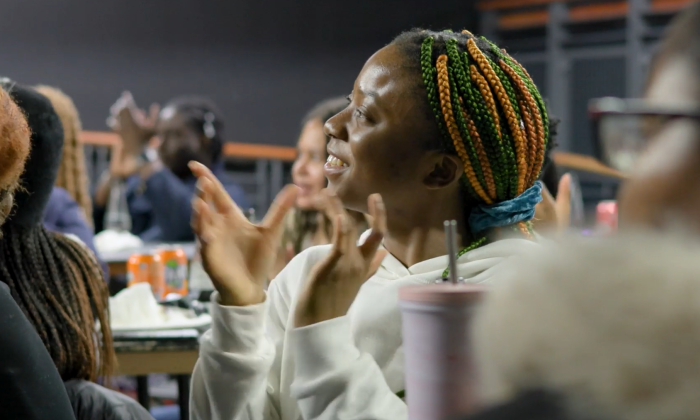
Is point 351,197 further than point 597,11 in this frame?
No

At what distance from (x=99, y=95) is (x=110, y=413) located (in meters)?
7.36

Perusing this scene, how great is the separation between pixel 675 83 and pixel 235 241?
26.5 inches

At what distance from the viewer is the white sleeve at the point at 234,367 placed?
1063mm

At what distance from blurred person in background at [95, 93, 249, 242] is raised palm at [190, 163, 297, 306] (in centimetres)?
318

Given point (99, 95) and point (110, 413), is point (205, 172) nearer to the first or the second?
point (110, 413)

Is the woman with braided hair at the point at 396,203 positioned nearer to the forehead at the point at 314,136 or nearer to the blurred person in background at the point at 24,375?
the blurred person in background at the point at 24,375

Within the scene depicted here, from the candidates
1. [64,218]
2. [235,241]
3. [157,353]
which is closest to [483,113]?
[235,241]

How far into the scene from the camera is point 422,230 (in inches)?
47.7

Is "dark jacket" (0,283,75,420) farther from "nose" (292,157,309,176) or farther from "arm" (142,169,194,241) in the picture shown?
"arm" (142,169,194,241)

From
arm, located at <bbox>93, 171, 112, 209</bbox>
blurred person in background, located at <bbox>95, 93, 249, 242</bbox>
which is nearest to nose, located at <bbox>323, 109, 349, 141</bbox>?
blurred person in background, located at <bbox>95, 93, 249, 242</bbox>

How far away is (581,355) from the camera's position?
447 millimetres

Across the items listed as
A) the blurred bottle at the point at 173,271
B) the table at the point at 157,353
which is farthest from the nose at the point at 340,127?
the blurred bottle at the point at 173,271

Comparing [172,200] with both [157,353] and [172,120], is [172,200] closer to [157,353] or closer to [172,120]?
[172,120]

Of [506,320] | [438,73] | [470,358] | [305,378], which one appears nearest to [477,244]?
[438,73]
